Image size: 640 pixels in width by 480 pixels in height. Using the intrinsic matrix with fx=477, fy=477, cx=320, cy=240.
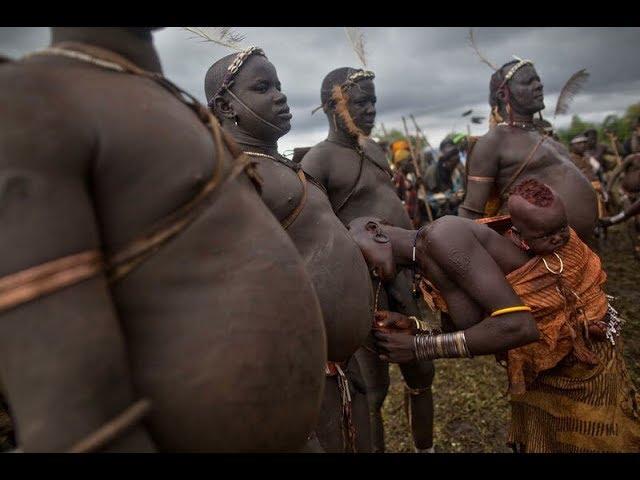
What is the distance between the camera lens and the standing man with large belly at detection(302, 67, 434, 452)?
3.36 metres

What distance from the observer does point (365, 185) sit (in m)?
3.64

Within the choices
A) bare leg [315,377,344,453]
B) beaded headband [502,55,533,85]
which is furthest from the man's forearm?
beaded headband [502,55,533,85]

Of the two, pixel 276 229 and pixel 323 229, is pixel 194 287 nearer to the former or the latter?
pixel 276 229

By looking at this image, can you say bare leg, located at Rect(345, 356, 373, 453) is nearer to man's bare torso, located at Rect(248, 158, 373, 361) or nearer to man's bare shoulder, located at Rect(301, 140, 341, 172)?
man's bare torso, located at Rect(248, 158, 373, 361)

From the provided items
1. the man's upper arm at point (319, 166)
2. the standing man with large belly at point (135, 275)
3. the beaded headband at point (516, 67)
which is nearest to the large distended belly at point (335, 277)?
the standing man with large belly at point (135, 275)

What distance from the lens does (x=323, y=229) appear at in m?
2.12

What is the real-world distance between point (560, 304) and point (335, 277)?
1.11 m

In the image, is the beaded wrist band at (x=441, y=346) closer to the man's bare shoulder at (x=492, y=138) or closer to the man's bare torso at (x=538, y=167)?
the man's bare torso at (x=538, y=167)

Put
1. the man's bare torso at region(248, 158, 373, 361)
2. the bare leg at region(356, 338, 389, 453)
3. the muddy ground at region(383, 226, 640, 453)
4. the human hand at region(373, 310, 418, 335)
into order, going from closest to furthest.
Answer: the man's bare torso at region(248, 158, 373, 361) → the human hand at region(373, 310, 418, 335) → the bare leg at region(356, 338, 389, 453) → the muddy ground at region(383, 226, 640, 453)

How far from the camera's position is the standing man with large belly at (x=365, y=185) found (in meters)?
3.36

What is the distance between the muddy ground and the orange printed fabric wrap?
1.57 metres

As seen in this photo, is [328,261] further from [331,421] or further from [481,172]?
[481,172]

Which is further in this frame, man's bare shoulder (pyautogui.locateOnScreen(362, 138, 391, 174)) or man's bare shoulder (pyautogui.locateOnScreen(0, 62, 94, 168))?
man's bare shoulder (pyautogui.locateOnScreen(362, 138, 391, 174))

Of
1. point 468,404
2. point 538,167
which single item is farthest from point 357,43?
point 468,404
